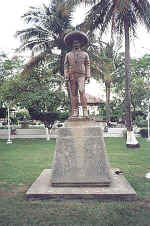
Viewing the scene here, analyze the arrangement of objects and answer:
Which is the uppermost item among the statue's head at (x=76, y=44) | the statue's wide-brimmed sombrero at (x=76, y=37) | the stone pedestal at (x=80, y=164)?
the statue's wide-brimmed sombrero at (x=76, y=37)

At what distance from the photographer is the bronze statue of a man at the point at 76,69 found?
5.77 m

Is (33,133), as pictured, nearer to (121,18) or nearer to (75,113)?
(121,18)

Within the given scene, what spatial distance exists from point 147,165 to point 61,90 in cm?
1208

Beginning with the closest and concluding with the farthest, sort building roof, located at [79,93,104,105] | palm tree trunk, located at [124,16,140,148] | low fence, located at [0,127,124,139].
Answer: palm tree trunk, located at [124,16,140,148] → low fence, located at [0,127,124,139] → building roof, located at [79,93,104,105]

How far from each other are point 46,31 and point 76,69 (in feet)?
37.2

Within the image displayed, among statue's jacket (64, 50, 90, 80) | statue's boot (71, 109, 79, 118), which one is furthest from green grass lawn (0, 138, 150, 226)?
statue's jacket (64, 50, 90, 80)

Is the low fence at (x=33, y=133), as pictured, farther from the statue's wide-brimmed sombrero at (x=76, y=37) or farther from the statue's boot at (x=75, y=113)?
the statue's wide-brimmed sombrero at (x=76, y=37)

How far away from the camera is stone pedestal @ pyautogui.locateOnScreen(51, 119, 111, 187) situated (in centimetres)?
527

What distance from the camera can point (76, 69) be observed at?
5770mm

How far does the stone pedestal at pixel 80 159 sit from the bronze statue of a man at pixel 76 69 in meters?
0.53

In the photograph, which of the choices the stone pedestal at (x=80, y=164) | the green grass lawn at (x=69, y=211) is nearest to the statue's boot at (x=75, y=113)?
the stone pedestal at (x=80, y=164)

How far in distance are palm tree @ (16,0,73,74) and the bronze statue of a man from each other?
32.0 feet

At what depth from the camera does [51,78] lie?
1902cm

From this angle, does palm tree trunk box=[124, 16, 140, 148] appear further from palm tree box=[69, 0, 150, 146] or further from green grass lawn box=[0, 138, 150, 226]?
green grass lawn box=[0, 138, 150, 226]
